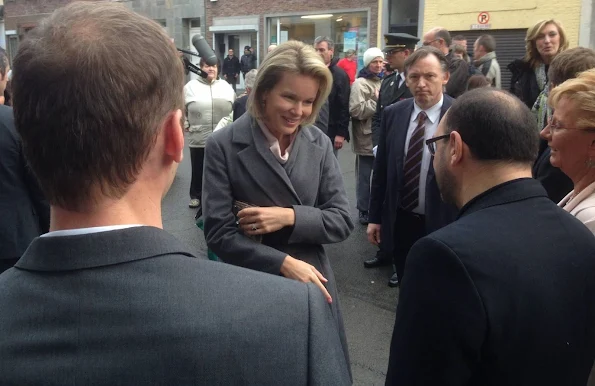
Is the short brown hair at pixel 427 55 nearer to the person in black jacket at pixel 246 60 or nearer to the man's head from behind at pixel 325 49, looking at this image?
the man's head from behind at pixel 325 49

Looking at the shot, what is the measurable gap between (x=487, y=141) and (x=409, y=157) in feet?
6.19

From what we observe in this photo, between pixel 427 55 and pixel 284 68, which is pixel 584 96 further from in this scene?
pixel 427 55

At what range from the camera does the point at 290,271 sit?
2.10 meters

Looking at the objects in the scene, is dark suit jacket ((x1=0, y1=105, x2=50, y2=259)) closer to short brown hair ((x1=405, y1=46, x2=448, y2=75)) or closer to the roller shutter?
short brown hair ((x1=405, y1=46, x2=448, y2=75))

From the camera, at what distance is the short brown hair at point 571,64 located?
3034 mm

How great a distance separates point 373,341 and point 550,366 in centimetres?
243

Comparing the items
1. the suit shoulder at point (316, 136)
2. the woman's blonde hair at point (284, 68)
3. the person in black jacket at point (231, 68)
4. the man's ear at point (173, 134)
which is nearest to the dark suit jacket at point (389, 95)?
the suit shoulder at point (316, 136)

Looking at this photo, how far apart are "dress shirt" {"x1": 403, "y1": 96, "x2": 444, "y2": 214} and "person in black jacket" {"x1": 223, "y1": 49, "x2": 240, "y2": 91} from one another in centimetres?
1637

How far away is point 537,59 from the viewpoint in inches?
196

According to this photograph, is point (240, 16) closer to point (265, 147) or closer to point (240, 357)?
point (265, 147)

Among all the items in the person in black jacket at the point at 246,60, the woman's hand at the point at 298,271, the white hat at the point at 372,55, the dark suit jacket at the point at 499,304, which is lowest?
the woman's hand at the point at 298,271

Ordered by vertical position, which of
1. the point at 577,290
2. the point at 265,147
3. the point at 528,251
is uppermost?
the point at 265,147

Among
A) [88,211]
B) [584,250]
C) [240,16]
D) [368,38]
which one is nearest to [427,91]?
[584,250]

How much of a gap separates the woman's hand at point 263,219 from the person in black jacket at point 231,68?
17.7 meters
